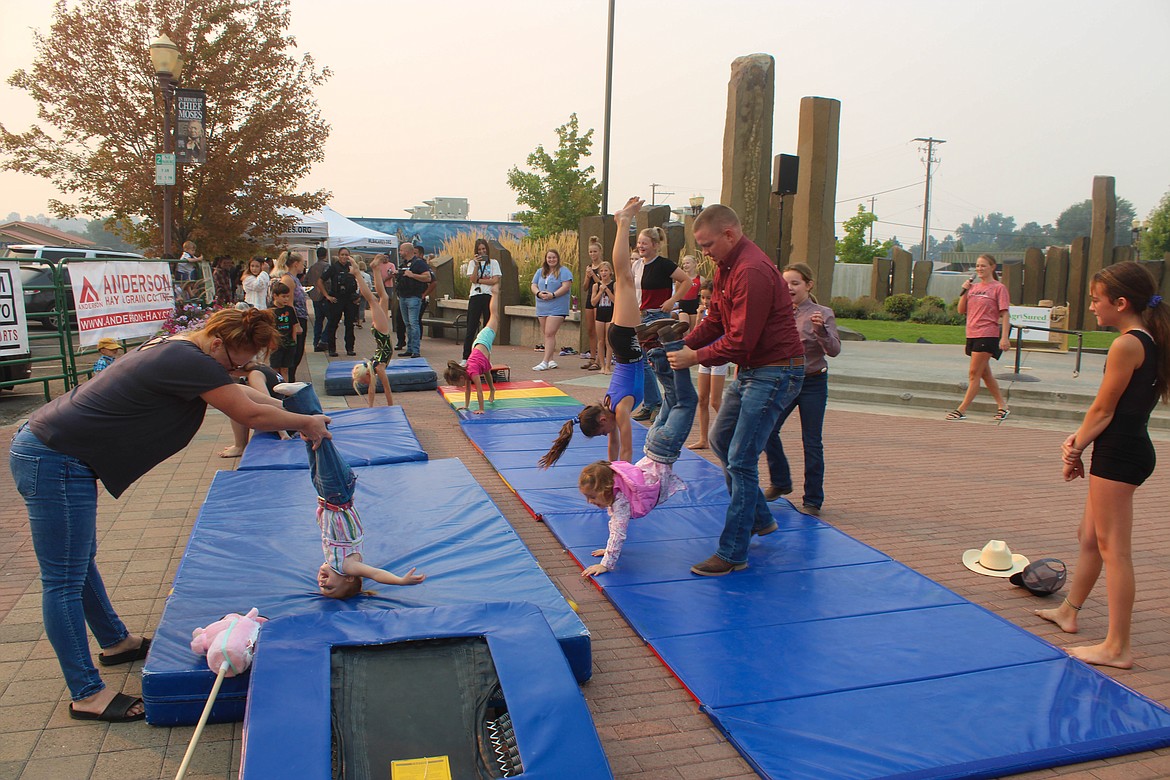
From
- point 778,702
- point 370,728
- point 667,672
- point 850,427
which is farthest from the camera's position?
point 850,427

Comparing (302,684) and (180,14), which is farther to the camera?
(180,14)

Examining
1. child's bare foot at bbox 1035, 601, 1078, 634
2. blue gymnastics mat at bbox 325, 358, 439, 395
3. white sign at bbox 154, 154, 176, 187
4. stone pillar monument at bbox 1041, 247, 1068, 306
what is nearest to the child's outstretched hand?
child's bare foot at bbox 1035, 601, 1078, 634

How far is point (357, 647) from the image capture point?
10.3 feet

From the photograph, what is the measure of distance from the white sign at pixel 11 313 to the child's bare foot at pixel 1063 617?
9.70 m

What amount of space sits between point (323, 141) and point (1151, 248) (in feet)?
152

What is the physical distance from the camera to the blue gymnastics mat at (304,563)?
3.27 meters

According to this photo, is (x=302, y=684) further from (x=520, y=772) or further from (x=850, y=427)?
(x=850, y=427)

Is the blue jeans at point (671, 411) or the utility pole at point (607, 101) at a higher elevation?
the utility pole at point (607, 101)

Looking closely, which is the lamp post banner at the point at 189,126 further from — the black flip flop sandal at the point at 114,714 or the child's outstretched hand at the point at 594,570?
the black flip flop sandal at the point at 114,714

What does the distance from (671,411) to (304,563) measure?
261 cm

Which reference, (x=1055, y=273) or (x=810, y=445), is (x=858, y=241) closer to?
(x=1055, y=273)

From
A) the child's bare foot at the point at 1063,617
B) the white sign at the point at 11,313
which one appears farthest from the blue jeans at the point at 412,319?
the child's bare foot at the point at 1063,617

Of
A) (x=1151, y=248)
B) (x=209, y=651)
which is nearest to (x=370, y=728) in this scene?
(x=209, y=651)

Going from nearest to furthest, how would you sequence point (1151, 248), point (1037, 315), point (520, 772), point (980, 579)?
point (520, 772) < point (980, 579) < point (1037, 315) < point (1151, 248)
